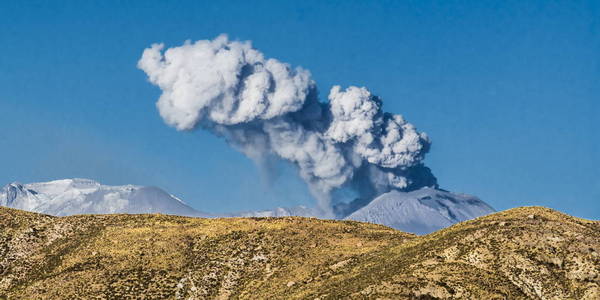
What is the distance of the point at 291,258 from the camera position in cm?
11575

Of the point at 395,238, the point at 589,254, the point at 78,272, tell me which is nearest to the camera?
the point at 589,254

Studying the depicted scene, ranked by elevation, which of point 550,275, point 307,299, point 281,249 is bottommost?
point 307,299

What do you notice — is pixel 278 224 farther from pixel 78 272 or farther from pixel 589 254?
pixel 589 254

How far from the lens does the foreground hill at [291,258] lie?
9350 cm

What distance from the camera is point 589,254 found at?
98250mm

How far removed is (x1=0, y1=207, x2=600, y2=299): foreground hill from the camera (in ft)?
307

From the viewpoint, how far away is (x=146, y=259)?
116938 millimetres

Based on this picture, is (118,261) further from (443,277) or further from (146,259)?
(443,277)

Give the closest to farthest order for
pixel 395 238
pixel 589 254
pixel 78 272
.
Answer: pixel 589 254 → pixel 78 272 → pixel 395 238

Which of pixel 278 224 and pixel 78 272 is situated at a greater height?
pixel 278 224

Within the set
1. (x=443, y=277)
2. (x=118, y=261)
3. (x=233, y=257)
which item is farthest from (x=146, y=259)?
(x=443, y=277)

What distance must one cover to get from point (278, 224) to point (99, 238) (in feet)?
78.6

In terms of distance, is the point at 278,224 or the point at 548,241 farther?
the point at 278,224

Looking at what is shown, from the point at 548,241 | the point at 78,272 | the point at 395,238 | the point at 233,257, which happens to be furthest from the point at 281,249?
the point at 548,241
